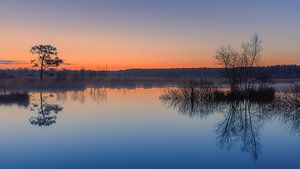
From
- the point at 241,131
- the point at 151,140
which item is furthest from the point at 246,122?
the point at 151,140

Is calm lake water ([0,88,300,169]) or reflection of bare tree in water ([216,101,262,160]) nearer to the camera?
calm lake water ([0,88,300,169])

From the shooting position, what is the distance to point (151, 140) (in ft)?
33.0

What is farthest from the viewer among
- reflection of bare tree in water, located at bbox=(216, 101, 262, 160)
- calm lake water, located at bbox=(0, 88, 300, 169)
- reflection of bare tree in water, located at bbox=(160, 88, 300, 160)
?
reflection of bare tree in water, located at bbox=(160, 88, 300, 160)

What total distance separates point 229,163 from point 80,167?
3147 millimetres

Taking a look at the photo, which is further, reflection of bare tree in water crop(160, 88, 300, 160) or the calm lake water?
reflection of bare tree in water crop(160, 88, 300, 160)

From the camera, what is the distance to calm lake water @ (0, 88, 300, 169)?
7715 mm

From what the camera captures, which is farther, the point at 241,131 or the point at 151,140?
the point at 241,131

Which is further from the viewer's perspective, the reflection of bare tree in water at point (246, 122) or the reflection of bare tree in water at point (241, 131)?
the reflection of bare tree in water at point (246, 122)

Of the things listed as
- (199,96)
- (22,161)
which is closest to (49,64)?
(199,96)

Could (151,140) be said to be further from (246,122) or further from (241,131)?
(246,122)

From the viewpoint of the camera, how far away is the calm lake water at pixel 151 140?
771 centimetres

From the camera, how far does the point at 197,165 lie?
24.4 feet

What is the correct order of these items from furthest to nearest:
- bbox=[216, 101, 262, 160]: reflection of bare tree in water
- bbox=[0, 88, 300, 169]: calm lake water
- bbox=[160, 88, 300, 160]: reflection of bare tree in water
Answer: bbox=[160, 88, 300, 160]: reflection of bare tree in water → bbox=[216, 101, 262, 160]: reflection of bare tree in water → bbox=[0, 88, 300, 169]: calm lake water

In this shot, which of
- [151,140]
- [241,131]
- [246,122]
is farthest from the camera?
[246,122]
